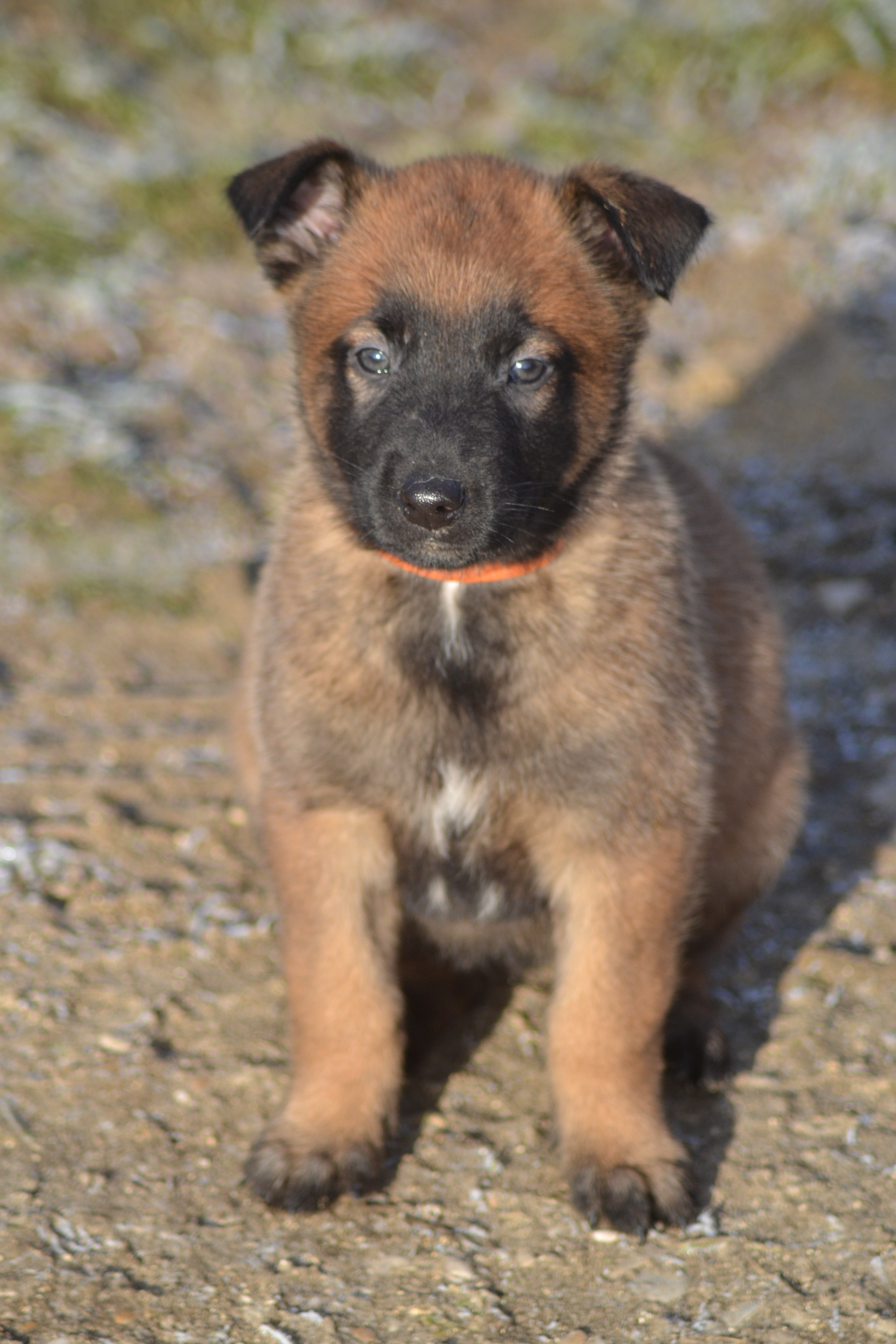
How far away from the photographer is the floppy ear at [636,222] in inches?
114

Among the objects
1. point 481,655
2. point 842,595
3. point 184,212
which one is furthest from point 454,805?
point 184,212

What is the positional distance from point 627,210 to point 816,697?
95.4 inches

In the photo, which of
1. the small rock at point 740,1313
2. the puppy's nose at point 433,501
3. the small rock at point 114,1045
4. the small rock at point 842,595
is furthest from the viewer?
the small rock at point 842,595

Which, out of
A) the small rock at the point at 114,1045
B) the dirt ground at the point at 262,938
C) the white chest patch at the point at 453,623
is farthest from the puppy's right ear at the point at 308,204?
the small rock at the point at 114,1045

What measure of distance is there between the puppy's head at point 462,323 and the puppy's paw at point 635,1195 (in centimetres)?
131

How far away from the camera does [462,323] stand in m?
2.85

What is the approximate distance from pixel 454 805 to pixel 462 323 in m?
A: 1.01

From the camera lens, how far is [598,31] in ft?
29.1

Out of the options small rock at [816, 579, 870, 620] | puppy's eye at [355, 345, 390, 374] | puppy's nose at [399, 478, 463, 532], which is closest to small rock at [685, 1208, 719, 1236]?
puppy's nose at [399, 478, 463, 532]

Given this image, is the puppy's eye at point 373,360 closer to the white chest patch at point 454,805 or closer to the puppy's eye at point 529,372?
the puppy's eye at point 529,372

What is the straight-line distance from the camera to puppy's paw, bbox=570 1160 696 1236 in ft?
9.47

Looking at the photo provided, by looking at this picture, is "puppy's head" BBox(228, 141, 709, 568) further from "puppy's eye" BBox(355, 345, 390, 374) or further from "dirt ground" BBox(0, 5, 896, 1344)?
"dirt ground" BBox(0, 5, 896, 1344)

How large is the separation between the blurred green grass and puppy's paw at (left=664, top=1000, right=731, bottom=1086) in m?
5.34

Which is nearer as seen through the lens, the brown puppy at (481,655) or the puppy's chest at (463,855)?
the brown puppy at (481,655)
